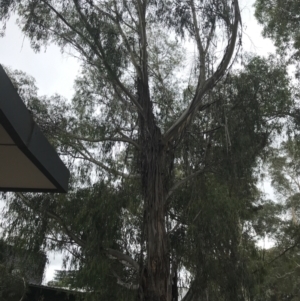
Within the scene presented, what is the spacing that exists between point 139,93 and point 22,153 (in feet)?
10.5

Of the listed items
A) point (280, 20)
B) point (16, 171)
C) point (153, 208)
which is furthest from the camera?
point (280, 20)

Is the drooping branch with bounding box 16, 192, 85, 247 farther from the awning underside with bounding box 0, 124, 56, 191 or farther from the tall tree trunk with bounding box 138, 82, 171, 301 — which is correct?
the awning underside with bounding box 0, 124, 56, 191

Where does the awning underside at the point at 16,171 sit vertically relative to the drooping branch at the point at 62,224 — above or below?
below

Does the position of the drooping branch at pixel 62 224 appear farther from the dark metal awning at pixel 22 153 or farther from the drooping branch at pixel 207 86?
the dark metal awning at pixel 22 153

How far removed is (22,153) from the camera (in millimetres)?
3135

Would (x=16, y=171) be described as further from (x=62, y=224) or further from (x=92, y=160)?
(x=92, y=160)

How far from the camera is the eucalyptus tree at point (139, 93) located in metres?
5.37

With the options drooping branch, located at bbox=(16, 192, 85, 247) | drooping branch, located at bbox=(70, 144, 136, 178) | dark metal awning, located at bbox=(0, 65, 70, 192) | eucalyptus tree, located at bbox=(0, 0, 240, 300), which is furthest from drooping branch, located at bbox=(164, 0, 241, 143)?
drooping branch, located at bbox=(16, 192, 85, 247)

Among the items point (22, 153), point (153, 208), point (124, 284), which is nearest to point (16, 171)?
point (22, 153)

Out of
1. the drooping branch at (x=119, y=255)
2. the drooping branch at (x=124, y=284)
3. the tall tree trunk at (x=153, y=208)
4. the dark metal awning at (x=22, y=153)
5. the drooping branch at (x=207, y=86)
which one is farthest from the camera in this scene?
the drooping branch at (x=124, y=284)

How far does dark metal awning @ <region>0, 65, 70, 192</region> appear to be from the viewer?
260 centimetres

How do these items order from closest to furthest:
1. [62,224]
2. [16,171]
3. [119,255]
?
[16,171]
[119,255]
[62,224]

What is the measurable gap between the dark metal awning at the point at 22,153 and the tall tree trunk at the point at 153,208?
1.75 meters

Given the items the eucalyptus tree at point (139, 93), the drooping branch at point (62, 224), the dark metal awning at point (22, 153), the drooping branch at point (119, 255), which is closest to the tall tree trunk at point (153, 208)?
the eucalyptus tree at point (139, 93)
